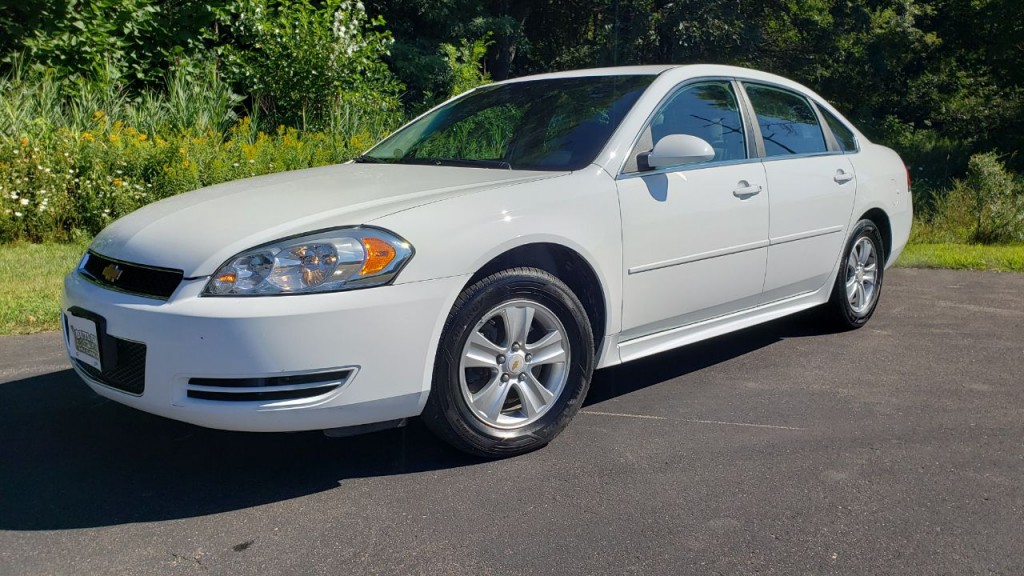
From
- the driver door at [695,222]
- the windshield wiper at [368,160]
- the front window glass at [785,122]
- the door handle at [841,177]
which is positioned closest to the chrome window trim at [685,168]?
the driver door at [695,222]

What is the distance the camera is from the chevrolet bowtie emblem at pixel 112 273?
3623mm

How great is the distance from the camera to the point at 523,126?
185 inches

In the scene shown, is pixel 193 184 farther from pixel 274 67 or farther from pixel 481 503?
pixel 481 503

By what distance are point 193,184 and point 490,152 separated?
17.6ft

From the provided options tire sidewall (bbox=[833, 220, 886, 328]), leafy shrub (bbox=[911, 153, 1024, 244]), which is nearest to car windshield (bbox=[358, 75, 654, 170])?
tire sidewall (bbox=[833, 220, 886, 328])

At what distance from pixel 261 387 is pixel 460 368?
0.76 metres

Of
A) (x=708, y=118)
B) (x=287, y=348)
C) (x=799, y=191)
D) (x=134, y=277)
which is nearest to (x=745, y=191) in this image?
(x=708, y=118)

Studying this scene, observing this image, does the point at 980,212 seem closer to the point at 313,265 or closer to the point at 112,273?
the point at 313,265

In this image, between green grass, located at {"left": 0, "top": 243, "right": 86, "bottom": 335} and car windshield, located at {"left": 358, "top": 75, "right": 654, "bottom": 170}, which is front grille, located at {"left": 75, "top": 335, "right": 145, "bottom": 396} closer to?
car windshield, located at {"left": 358, "top": 75, "right": 654, "bottom": 170}

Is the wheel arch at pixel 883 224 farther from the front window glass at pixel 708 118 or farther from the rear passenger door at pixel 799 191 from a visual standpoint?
the front window glass at pixel 708 118

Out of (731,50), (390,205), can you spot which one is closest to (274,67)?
(390,205)

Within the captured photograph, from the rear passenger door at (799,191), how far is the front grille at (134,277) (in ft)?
9.94

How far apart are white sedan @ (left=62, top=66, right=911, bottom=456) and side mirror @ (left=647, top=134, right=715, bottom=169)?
1cm

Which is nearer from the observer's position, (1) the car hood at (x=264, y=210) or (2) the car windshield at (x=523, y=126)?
(1) the car hood at (x=264, y=210)
